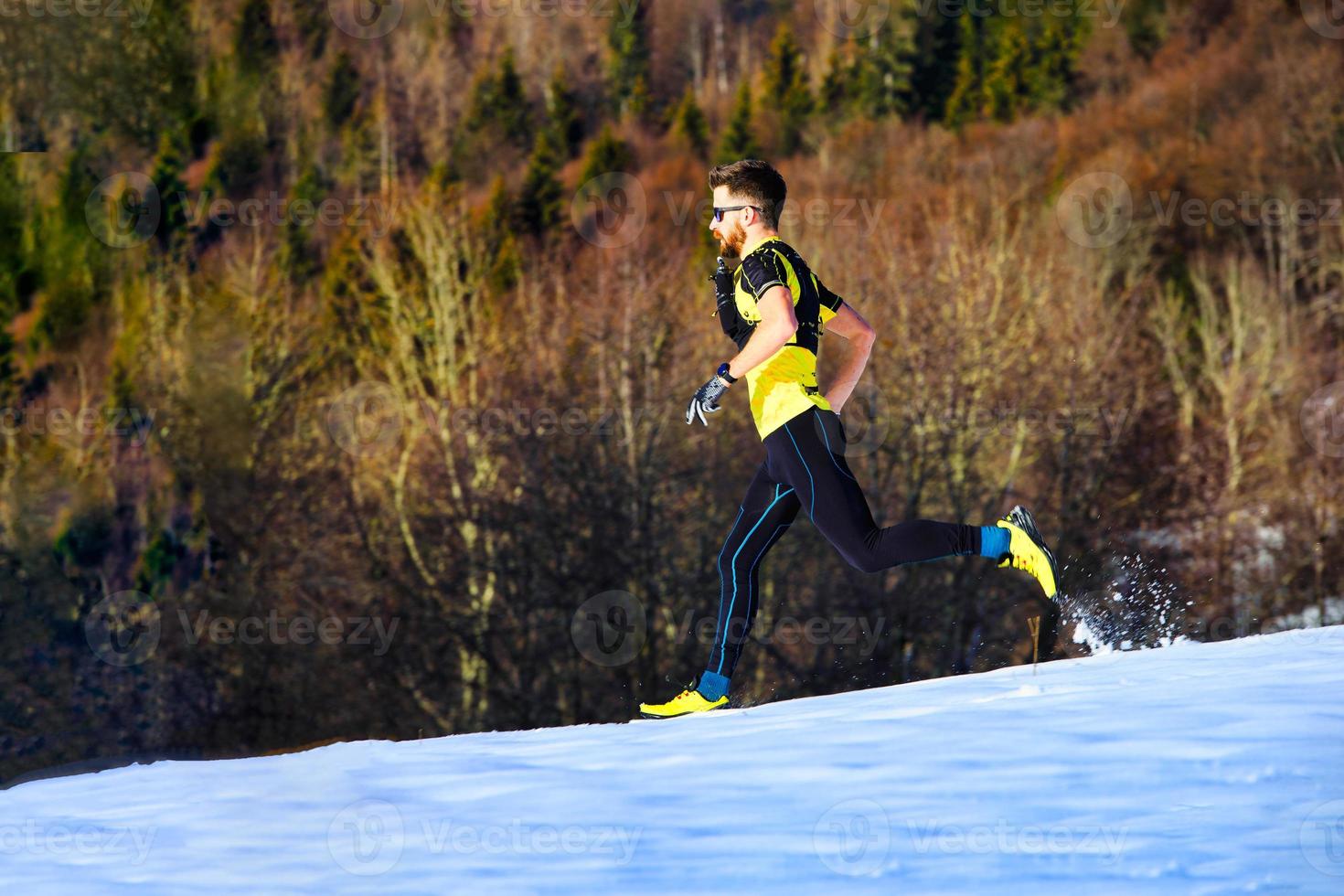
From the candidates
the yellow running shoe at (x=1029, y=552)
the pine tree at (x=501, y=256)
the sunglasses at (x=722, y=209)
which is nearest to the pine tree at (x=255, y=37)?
the pine tree at (x=501, y=256)

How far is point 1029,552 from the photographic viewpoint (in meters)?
4.57

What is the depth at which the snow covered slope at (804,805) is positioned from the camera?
2.69m

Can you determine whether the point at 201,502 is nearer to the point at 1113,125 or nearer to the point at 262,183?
the point at 262,183

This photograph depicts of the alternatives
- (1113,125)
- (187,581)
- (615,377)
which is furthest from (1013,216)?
(187,581)

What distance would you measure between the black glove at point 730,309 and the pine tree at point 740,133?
4542 cm

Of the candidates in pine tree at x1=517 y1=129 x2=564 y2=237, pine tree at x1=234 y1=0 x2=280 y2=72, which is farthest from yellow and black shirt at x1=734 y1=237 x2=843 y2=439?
pine tree at x1=517 y1=129 x2=564 y2=237

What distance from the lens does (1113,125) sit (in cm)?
4866

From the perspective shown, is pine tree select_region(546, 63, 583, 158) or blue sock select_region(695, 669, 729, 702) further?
pine tree select_region(546, 63, 583, 158)

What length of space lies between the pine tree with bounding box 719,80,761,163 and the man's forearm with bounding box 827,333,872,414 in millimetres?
45246

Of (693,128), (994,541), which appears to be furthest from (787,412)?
(693,128)

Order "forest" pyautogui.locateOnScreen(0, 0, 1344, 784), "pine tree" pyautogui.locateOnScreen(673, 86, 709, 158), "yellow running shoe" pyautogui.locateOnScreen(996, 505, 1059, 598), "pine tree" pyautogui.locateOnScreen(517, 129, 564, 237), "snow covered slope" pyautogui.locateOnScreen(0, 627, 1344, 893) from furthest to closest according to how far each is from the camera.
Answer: "pine tree" pyautogui.locateOnScreen(673, 86, 709, 158), "pine tree" pyautogui.locateOnScreen(517, 129, 564, 237), "forest" pyautogui.locateOnScreen(0, 0, 1344, 784), "yellow running shoe" pyautogui.locateOnScreen(996, 505, 1059, 598), "snow covered slope" pyautogui.locateOnScreen(0, 627, 1344, 893)

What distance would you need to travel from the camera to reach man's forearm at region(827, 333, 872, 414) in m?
4.73

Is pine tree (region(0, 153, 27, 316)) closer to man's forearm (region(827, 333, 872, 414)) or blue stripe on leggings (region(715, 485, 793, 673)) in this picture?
blue stripe on leggings (region(715, 485, 793, 673))

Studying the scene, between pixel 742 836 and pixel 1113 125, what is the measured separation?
49.1 meters
